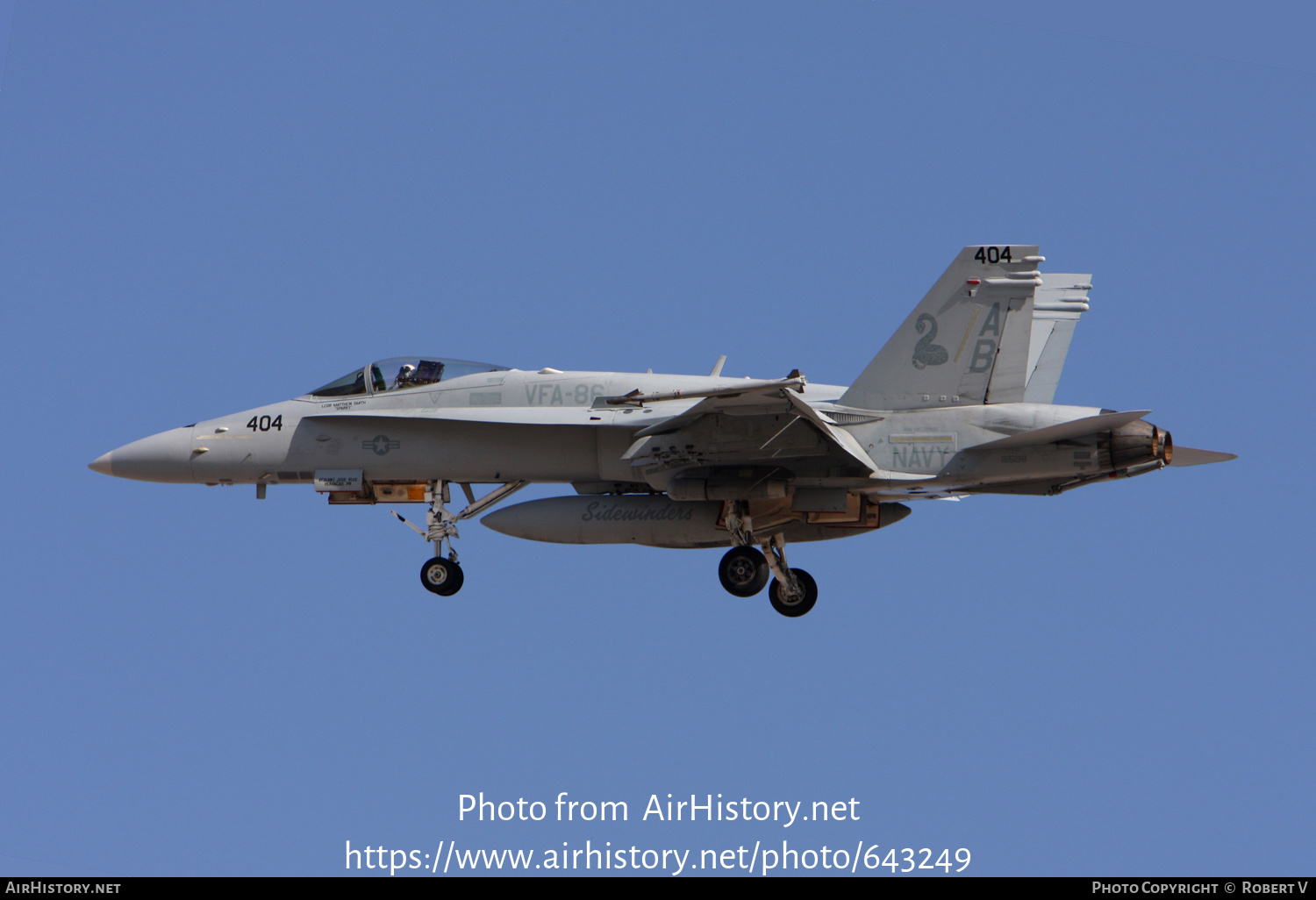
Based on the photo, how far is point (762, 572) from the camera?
63.4 ft

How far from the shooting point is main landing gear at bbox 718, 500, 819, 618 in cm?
1888

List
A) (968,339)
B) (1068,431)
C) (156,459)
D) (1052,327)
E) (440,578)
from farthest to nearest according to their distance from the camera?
(1052,327) < (156,459) < (440,578) < (968,339) < (1068,431)

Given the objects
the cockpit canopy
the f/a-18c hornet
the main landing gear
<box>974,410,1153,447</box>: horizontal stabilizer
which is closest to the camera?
<box>974,410,1153,447</box>: horizontal stabilizer

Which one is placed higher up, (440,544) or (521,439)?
(521,439)

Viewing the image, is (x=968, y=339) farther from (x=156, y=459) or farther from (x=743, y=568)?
(x=156, y=459)

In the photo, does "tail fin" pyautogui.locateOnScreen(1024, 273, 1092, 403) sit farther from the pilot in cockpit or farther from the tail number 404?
the pilot in cockpit

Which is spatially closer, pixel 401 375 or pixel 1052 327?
pixel 401 375

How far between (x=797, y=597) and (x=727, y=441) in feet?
11.4

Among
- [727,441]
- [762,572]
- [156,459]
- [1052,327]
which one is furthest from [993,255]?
[156,459]

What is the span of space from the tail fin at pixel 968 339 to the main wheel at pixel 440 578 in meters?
5.78

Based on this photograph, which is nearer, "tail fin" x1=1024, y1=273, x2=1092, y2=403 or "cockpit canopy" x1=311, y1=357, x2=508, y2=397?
"cockpit canopy" x1=311, y1=357, x2=508, y2=397

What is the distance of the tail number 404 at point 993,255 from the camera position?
17500 mm

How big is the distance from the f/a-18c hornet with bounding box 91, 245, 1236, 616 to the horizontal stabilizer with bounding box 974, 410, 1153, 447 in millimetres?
22

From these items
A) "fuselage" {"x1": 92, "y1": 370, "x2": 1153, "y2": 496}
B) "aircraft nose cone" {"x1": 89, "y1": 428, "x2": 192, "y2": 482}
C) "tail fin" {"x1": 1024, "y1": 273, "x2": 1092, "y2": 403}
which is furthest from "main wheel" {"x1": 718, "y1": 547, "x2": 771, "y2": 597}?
"aircraft nose cone" {"x1": 89, "y1": 428, "x2": 192, "y2": 482}
